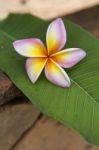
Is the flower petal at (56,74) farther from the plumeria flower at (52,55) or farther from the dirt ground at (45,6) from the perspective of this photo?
the dirt ground at (45,6)

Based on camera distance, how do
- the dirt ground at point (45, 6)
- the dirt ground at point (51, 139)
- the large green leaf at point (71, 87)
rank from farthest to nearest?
the dirt ground at point (45, 6), the dirt ground at point (51, 139), the large green leaf at point (71, 87)

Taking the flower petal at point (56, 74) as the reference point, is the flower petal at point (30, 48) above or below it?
above

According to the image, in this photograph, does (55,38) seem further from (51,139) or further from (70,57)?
(51,139)

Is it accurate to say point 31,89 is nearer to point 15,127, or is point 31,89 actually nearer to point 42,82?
point 42,82

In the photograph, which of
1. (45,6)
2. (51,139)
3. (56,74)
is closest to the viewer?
(56,74)

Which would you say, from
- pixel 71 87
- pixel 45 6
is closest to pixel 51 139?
pixel 71 87

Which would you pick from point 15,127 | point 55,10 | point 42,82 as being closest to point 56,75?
point 42,82

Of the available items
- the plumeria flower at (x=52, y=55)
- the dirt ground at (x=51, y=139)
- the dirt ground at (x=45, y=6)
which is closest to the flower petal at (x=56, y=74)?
the plumeria flower at (x=52, y=55)

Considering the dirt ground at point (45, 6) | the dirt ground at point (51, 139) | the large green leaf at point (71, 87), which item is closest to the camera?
the large green leaf at point (71, 87)
